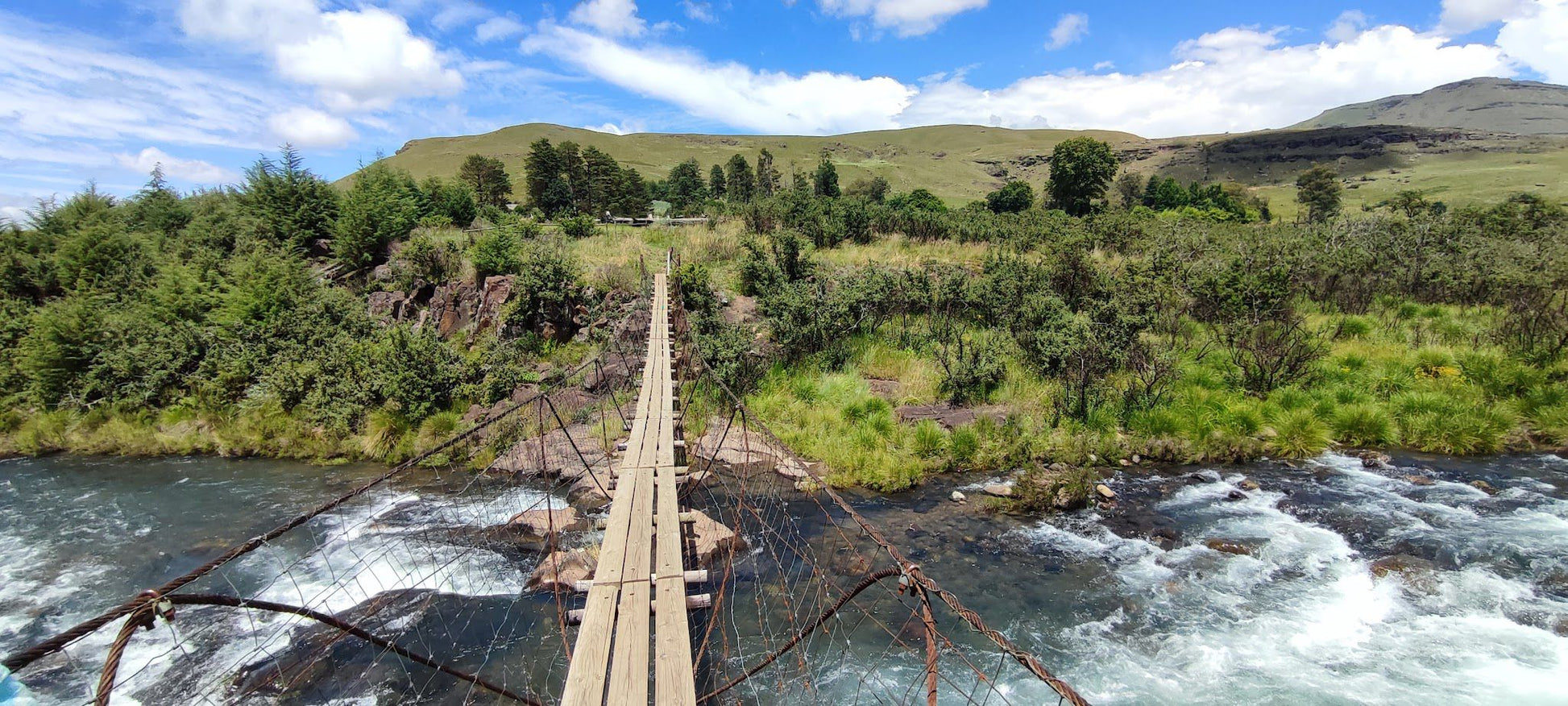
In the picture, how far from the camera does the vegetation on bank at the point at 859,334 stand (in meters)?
9.98

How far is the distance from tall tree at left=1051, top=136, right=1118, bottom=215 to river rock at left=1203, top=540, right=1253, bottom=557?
123 ft

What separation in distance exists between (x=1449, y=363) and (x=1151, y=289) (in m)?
4.91

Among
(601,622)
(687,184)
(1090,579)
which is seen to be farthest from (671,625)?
(687,184)

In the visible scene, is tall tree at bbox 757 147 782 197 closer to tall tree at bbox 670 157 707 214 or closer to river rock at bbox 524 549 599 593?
tall tree at bbox 670 157 707 214

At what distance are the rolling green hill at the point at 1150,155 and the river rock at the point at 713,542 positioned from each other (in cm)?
6584

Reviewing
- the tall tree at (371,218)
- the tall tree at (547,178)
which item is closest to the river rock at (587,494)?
the tall tree at (371,218)

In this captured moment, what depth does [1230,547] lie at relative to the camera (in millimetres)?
A: 6977

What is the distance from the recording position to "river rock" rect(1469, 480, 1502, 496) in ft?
26.4

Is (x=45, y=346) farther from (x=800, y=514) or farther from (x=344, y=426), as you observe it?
(x=800, y=514)

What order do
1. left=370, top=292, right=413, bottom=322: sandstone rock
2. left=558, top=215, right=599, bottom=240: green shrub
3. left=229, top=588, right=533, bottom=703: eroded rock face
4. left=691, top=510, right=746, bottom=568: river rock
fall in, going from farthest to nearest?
left=558, top=215, right=599, bottom=240: green shrub, left=370, top=292, right=413, bottom=322: sandstone rock, left=691, top=510, right=746, bottom=568: river rock, left=229, top=588, right=533, bottom=703: eroded rock face

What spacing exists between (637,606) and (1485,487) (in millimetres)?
11112

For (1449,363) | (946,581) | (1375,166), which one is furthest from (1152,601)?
(1375,166)

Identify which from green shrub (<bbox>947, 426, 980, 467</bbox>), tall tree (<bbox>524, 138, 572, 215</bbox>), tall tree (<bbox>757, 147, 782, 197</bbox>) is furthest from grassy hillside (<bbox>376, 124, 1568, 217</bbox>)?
green shrub (<bbox>947, 426, 980, 467</bbox>)

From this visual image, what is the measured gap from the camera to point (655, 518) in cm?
435
